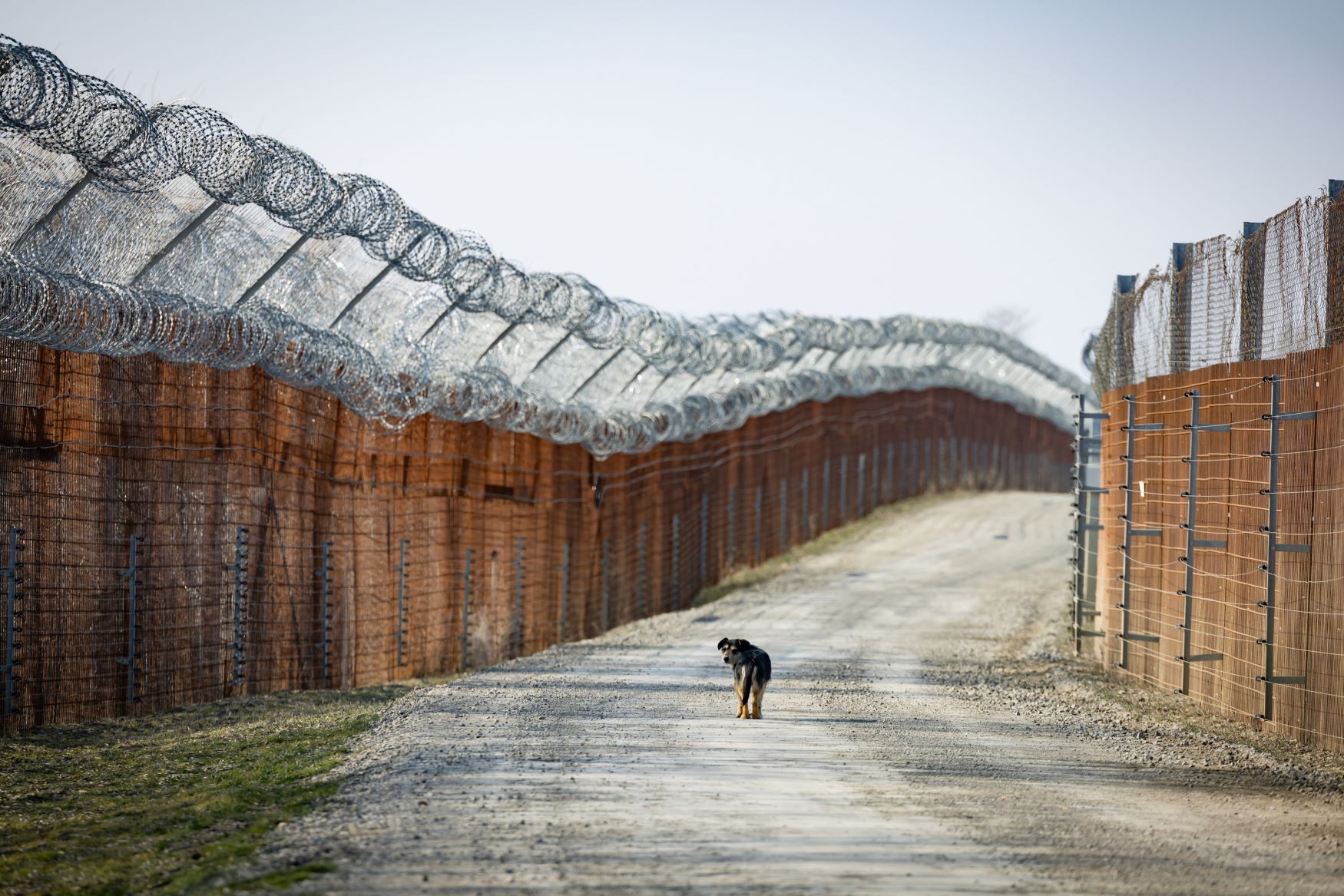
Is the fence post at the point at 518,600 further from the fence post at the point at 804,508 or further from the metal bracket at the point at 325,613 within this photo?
the fence post at the point at 804,508

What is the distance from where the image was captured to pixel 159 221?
10.5 metres

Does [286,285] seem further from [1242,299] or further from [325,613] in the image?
[1242,299]

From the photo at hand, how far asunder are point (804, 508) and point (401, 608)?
590 inches

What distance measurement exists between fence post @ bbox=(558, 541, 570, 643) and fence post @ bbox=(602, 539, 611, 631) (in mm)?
1206

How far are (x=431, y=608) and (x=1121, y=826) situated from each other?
31.7ft

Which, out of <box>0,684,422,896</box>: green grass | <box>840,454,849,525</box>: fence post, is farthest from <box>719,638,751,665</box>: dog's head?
<box>840,454,849,525</box>: fence post

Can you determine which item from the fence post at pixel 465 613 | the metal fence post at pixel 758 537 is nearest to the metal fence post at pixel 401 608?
the fence post at pixel 465 613

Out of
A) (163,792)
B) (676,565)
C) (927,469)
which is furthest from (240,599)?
(927,469)

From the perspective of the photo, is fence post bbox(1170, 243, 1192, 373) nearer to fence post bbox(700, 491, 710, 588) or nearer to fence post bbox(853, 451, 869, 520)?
fence post bbox(700, 491, 710, 588)

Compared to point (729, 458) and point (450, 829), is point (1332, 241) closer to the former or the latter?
point (450, 829)

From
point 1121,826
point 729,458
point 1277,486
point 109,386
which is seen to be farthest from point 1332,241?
point 729,458

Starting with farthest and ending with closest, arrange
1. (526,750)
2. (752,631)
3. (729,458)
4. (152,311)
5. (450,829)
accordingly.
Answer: (729,458)
(752,631)
(152,311)
(526,750)
(450,829)

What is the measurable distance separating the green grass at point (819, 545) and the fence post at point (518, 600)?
5065mm

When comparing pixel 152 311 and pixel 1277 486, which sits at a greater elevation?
pixel 152 311
